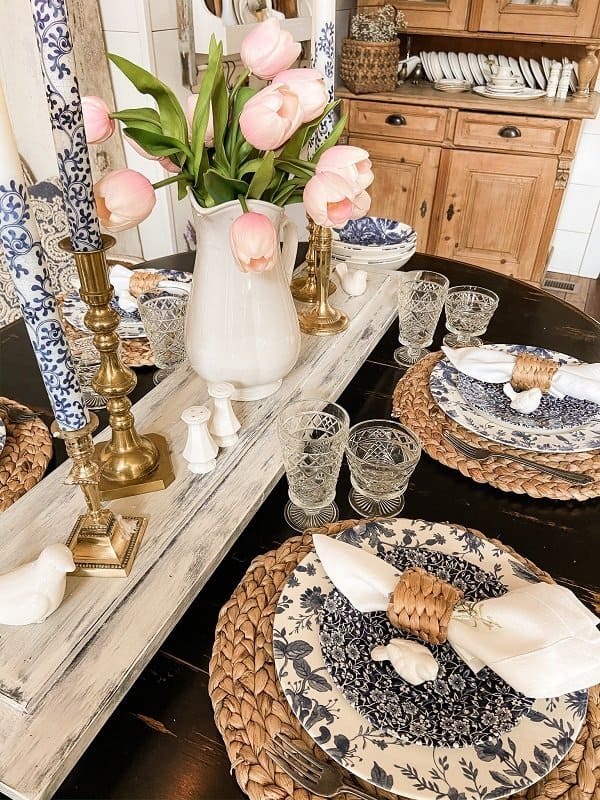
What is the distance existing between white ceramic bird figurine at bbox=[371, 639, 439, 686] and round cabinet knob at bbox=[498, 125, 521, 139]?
7.57 feet

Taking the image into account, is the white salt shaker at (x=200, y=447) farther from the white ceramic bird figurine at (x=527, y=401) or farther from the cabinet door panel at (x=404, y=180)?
the cabinet door panel at (x=404, y=180)

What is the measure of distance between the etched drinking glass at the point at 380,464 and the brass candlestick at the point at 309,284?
1.14 ft

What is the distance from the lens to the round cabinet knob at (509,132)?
2.35 m

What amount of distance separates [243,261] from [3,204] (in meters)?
0.23

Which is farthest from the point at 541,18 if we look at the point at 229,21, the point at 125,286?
the point at 125,286

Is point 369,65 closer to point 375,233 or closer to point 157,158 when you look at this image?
point 375,233

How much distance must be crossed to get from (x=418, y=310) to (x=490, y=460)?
0.30 meters

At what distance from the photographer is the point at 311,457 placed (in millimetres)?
651

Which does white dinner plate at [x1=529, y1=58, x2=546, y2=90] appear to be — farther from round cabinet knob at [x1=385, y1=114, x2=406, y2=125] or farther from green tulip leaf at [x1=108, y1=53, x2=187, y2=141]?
green tulip leaf at [x1=108, y1=53, x2=187, y2=141]

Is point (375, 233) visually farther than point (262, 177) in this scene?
Yes

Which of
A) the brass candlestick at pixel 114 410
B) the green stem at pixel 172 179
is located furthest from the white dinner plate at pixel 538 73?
the brass candlestick at pixel 114 410

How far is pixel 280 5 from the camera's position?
1.81 meters

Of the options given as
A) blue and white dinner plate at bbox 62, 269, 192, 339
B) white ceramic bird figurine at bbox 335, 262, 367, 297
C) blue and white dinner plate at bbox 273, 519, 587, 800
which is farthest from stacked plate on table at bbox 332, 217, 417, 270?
blue and white dinner plate at bbox 273, 519, 587, 800

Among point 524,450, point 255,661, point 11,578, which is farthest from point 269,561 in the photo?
point 524,450
